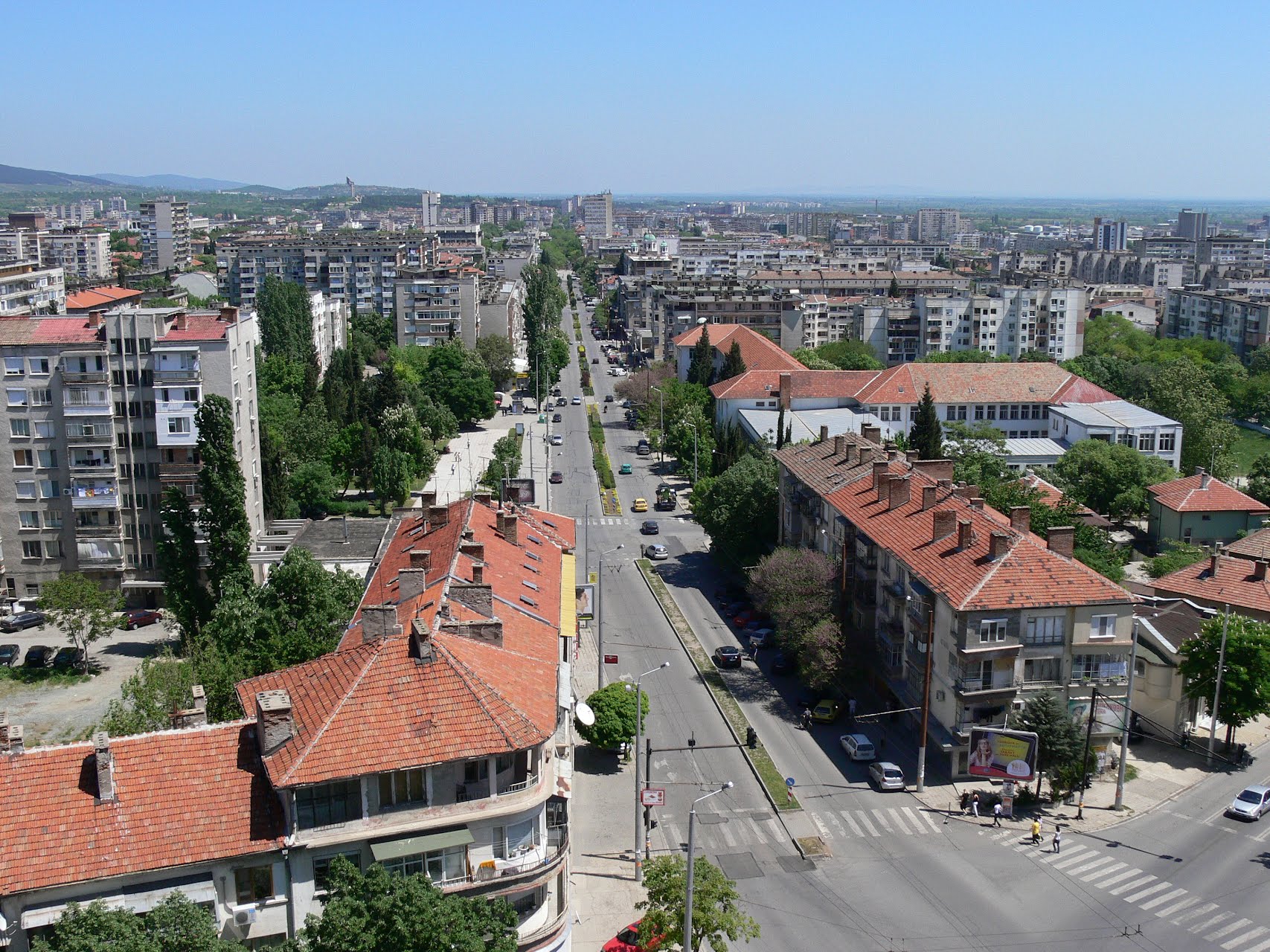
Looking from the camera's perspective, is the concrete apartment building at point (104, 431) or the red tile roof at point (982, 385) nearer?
the concrete apartment building at point (104, 431)

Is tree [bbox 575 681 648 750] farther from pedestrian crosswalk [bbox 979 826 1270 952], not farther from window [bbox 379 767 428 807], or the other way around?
window [bbox 379 767 428 807]

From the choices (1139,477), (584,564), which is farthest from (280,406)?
(1139,477)

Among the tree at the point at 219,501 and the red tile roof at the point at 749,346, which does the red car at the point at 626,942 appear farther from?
the red tile roof at the point at 749,346

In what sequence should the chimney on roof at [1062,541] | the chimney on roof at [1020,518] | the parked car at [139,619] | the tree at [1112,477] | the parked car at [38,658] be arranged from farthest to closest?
the tree at [1112,477] < the parked car at [139,619] < the parked car at [38,658] < the chimney on roof at [1020,518] < the chimney on roof at [1062,541]

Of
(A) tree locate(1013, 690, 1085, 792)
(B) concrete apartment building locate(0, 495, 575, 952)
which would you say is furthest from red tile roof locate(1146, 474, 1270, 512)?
(B) concrete apartment building locate(0, 495, 575, 952)

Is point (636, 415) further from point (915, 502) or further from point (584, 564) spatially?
point (915, 502)

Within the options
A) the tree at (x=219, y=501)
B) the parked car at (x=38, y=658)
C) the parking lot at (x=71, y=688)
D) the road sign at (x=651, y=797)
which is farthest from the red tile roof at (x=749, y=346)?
the road sign at (x=651, y=797)

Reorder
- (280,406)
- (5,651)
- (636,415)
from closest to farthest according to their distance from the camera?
(5,651) < (280,406) < (636,415)
